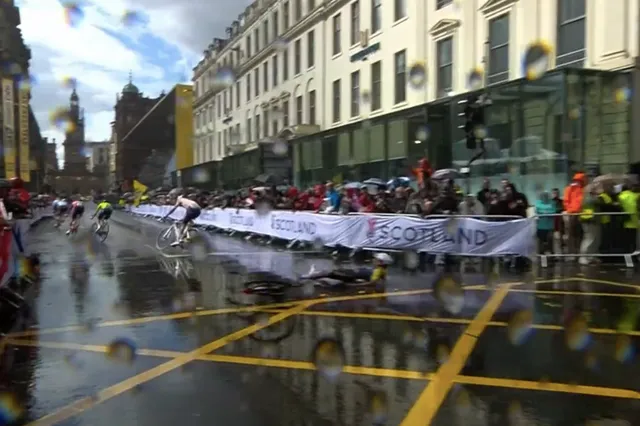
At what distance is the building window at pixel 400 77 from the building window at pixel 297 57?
1219 cm

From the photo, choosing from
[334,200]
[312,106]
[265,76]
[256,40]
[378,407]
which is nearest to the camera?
[378,407]

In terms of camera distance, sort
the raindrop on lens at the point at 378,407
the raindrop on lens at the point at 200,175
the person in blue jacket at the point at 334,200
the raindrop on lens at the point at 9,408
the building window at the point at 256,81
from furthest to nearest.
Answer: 1. the raindrop on lens at the point at 200,175
2. the building window at the point at 256,81
3. the person in blue jacket at the point at 334,200
4. the raindrop on lens at the point at 9,408
5. the raindrop on lens at the point at 378,407

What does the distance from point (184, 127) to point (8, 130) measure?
30.1 meters

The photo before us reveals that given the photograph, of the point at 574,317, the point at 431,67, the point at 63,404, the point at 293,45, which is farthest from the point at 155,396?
the point at 293,45

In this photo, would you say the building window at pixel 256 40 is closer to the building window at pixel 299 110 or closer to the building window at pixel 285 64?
the building window at pixel 285 64

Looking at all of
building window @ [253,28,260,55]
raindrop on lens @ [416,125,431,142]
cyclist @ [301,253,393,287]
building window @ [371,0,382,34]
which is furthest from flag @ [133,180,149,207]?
cyclist @ [301,253,393,287]

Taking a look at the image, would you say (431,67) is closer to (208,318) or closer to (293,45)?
(293,45)

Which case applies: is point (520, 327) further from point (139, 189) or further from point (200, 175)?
point (200, 175)

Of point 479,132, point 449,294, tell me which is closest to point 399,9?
point 479,132

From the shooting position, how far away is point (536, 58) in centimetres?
2058

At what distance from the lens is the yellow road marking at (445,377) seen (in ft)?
16.3

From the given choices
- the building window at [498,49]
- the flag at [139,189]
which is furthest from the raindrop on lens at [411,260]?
the flag at [139,189]

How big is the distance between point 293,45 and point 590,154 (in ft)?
85.4

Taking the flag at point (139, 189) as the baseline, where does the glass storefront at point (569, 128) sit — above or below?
above
